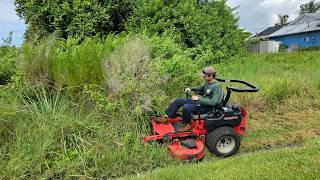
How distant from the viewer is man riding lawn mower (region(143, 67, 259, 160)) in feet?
20.9

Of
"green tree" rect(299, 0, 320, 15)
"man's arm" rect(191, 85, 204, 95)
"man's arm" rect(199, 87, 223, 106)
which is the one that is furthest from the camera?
"green tree" rect(299, 0, 320, 15)

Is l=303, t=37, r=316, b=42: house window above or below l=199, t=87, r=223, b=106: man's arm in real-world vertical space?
above

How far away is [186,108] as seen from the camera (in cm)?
675

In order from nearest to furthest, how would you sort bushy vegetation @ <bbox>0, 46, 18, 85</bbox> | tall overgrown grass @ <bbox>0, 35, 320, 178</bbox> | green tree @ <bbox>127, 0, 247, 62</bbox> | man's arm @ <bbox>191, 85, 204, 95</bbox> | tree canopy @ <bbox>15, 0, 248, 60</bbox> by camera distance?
tall overgrown grass @ <bbox>0, 35, 320, 178</bbox> < man's arm @ <bbox>191, 85, 204, 95</bbox> < bushy vegetation @ <bbox>0, 46, 18, 85</bbox> < green tree @ <bbox>127, 0, 247, 62</bbox> < tree canopy @ <bbox>15, 0, 248, 60</bbox>

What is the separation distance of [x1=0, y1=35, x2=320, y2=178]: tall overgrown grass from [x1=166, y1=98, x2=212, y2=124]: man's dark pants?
1.10 feet

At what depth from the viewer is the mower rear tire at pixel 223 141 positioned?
645 centimetres

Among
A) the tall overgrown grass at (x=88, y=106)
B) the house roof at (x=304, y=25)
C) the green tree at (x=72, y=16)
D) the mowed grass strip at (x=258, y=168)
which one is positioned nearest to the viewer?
the mowed grass strip at (x=258, y=168)

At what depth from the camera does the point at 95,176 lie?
19.1 feet

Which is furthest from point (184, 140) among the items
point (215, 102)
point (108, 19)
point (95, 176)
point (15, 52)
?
point (108, 19)

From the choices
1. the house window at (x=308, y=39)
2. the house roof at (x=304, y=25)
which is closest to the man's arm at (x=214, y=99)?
the house roof at (x=304, y=25)

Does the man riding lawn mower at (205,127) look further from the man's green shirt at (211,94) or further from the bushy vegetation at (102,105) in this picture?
the bushy vegetation at (102,105)

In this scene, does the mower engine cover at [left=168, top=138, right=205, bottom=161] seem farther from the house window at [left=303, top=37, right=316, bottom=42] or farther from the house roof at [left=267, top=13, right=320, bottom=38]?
the house window at [left=303, top=37, right=316, bottom=42]

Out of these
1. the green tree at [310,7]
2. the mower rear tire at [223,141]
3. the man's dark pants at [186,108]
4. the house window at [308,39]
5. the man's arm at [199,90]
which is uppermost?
the green tree at [310,7]

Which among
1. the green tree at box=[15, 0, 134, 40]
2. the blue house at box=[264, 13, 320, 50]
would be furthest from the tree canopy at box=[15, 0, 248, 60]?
the blue house at box=[264, 13, 320, 50]
